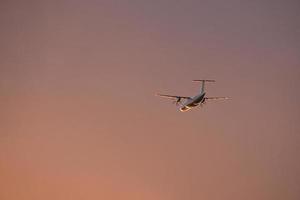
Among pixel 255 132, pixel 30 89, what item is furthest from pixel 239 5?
pixel 30 89

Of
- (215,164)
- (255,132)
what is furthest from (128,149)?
(255,132)

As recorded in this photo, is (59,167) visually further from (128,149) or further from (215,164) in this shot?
(215,164)

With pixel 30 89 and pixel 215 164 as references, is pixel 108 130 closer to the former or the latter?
pixel 30 89

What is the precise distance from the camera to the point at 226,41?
155 inches

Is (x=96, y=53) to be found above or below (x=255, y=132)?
above

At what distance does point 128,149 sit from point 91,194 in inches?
21.6

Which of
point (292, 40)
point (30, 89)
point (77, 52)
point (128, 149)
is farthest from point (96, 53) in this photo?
point (292, 40)

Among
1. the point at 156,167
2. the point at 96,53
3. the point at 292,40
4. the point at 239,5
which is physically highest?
the point at 239,5

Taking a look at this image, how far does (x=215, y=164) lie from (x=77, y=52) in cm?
170

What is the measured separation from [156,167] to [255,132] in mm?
1024

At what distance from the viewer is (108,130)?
12.8 feet

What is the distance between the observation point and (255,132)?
4.03 metres

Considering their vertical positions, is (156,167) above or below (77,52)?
below

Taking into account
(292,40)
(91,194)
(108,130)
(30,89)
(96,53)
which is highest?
(292,40)
